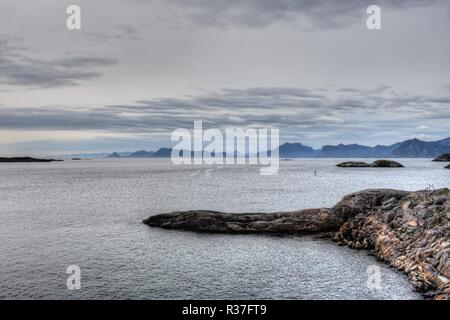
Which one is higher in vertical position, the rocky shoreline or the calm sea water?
the rocky shoreline

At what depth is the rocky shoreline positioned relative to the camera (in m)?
27.7

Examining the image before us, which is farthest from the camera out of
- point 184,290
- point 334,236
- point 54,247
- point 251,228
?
point 251,228

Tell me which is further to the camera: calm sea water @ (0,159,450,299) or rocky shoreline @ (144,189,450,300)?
rocky shoreline @ (144,189,450,300)

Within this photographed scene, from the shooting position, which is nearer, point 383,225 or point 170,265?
point 170,265

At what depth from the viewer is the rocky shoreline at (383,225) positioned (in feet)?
90.7

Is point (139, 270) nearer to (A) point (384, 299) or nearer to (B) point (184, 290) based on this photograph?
(B) point (184, 290)

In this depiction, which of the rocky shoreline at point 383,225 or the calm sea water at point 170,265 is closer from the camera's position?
the calm sea water at point 170,265

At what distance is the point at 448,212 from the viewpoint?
109 feet

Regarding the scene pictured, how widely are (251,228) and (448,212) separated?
22.9m

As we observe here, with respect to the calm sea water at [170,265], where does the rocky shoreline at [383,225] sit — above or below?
above

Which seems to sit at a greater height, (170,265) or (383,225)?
(383,225)

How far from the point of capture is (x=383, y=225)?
39188mm
